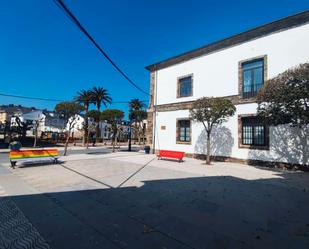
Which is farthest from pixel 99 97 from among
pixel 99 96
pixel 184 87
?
pixel 184 87

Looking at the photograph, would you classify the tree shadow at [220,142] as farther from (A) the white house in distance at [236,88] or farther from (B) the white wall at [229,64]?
(B) the white wall at [229,64]

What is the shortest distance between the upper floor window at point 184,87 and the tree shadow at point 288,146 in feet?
21.0

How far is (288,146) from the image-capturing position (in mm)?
9828

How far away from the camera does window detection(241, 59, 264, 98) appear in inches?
441

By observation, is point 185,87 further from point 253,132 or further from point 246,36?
point 253,132

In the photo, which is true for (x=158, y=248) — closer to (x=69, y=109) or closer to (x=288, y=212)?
(x=288, y=212)

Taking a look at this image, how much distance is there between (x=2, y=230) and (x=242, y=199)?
5324mm

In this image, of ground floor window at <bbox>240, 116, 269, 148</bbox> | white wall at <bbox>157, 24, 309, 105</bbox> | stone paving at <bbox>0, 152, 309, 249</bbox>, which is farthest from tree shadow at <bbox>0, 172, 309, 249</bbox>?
white wall at <bbox>157, 24, 309, 105</bbox>

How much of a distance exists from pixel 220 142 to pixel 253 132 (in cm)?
213

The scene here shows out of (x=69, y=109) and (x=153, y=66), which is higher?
(x=153, y=66)

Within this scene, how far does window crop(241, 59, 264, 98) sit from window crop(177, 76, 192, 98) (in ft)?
13.0

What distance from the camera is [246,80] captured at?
38.7ft

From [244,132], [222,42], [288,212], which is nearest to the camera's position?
[288,212]

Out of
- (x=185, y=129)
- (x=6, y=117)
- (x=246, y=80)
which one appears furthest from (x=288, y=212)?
(x=6, y=117)
